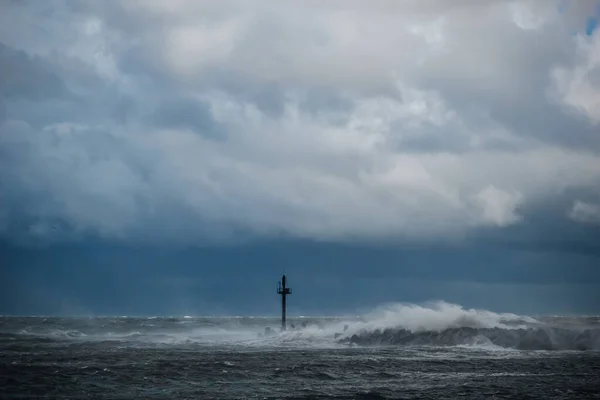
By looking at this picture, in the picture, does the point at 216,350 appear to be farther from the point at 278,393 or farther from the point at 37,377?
the point at 278,393

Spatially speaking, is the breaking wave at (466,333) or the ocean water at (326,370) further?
the breaking wave at (466,333)

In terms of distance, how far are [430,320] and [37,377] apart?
42.6m

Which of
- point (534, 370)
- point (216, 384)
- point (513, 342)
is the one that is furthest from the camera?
point (513, 342)

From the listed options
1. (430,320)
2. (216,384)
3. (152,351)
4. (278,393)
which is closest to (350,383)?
(278,393)

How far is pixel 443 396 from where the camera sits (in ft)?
85.4

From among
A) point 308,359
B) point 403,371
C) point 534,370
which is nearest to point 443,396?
point 403,371

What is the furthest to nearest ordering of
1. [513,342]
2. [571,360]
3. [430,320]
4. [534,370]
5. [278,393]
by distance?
[430,320], [513,342], [571,360], [534,370], [278,393]

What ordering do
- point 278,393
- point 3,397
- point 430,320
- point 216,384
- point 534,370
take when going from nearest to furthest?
1. point 3,397
2. point 278,393
3. point 216,384
4. point 534,370
5. point 430,320

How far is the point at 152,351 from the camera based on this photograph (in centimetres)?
4584

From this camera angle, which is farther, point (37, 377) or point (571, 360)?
point (571, 360)

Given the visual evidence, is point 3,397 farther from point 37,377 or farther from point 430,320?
point 430,320

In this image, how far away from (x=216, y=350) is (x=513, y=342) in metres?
24.4

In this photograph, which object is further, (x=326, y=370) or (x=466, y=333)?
(x=466, y=333)

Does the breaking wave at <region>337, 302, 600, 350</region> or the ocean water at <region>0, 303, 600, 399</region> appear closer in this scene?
the ocean water at <region>0, 303, 600, 399</region>
